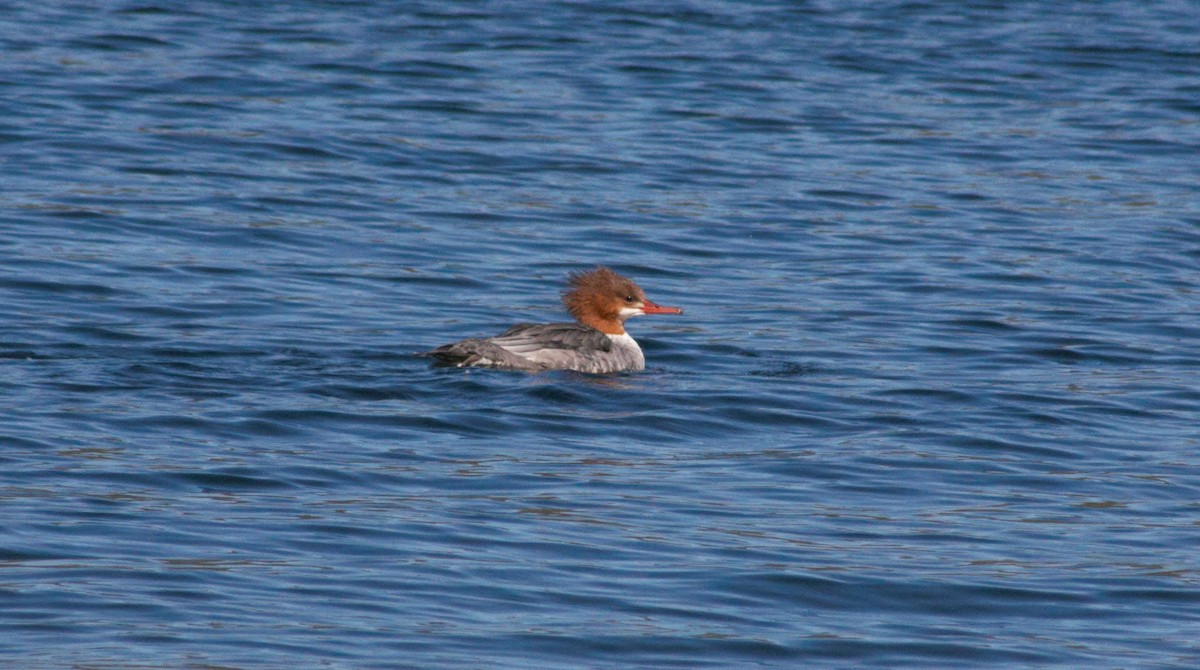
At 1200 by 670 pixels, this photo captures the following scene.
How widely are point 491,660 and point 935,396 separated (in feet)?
16.6

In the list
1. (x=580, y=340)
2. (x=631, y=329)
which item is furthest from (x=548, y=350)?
(x=631, y=329)

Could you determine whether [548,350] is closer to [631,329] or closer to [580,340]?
[580,340]

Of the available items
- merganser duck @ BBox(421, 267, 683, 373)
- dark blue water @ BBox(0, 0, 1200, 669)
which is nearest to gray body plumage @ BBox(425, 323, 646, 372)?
merganser duck @ BBox(421, 267, 683, 373)

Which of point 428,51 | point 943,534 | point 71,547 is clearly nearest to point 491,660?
point 71,547

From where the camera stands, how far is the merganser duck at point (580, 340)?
11.1 meters

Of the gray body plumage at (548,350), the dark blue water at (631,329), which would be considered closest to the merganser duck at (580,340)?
the gray body plumage at (548,350)

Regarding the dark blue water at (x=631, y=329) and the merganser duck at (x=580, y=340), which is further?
the merganser duck at (x=580, y=340)

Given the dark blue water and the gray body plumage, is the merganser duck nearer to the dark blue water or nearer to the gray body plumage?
the gray body plumage

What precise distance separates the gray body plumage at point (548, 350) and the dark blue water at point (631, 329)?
203 mm

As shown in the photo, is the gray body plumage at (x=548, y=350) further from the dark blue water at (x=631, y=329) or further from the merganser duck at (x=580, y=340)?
the dark blue water at (x=631, y=329)

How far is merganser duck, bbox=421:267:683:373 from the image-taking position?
11086 mm

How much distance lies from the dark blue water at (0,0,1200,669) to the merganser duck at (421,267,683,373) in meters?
0.23

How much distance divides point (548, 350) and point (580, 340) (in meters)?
0.29

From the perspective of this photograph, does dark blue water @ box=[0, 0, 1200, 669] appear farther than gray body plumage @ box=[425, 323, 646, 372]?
No
